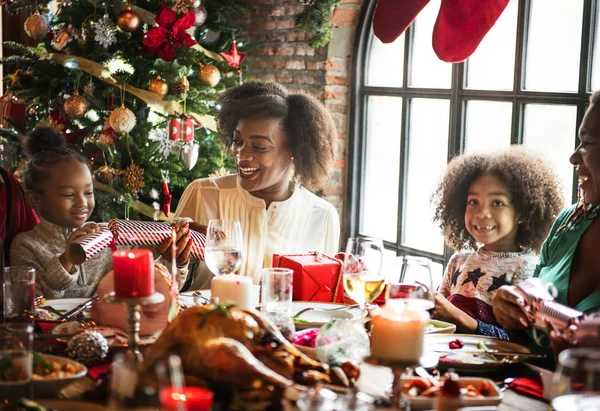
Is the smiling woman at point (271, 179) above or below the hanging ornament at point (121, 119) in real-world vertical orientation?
below

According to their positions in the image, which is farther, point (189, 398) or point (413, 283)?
point (413, 283)

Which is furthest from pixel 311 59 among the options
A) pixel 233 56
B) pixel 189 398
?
pixel 189 398

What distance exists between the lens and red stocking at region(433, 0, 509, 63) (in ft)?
10.6

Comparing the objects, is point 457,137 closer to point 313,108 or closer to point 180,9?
point 313,108

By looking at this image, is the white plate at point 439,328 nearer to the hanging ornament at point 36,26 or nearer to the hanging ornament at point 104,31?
the hanging ornament at point 104,31

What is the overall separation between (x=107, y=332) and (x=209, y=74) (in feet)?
8.27

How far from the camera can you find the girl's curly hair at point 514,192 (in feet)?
8.87

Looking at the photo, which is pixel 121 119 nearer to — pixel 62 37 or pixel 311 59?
pixel 62 37

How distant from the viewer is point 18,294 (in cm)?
191

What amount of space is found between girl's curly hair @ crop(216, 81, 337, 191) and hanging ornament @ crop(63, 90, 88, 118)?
47.3 inches

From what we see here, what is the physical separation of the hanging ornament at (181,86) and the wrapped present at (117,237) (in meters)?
1.88

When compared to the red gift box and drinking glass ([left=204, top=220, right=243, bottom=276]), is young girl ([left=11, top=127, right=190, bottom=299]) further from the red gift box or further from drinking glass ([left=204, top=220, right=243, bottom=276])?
drinking glass ([left=204, top=220, right=243, bottom=276])

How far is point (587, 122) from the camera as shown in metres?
2.23

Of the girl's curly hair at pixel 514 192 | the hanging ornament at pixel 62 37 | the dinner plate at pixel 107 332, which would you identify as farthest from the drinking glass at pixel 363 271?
the hanging ornament at pixel 62 37
